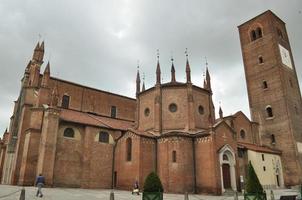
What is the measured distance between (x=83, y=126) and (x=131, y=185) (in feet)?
28.4

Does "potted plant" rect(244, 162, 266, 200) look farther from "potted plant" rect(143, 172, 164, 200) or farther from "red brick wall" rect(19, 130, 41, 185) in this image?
"red brick wall" rect(19, 130, 41, 185)

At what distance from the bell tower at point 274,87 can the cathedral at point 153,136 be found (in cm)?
15

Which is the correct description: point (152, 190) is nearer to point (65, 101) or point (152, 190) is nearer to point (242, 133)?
point (65, 101)

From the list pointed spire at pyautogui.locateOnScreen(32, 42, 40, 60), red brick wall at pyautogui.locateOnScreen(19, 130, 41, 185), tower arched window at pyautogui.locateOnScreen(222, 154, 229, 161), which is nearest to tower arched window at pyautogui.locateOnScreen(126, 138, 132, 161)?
red brick wall at pyautogui.locateOnScreen(19, 130, 41, 185)

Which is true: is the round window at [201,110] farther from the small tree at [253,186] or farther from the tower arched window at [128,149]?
the small tree at [253,186]

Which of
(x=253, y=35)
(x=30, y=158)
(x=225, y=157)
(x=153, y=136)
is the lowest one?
(x=30, y=158)

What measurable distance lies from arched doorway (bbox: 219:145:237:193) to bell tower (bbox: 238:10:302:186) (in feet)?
47.4

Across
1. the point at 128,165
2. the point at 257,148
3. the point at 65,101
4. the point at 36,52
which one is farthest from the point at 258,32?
the point at 36,52

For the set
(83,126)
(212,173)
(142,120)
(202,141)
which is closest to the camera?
(212,173)

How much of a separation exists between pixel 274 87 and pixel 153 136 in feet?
74.7

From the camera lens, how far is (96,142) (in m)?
31.1

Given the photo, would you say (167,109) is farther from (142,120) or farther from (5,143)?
→ (5,143)

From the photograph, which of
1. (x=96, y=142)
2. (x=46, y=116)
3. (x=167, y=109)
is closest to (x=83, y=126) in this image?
(x=96, y=142)

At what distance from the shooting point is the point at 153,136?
29.7 m
